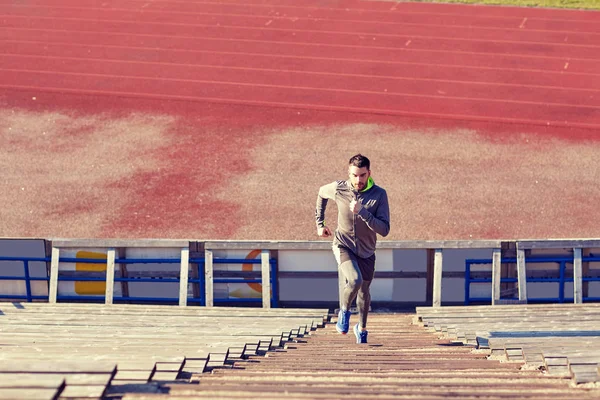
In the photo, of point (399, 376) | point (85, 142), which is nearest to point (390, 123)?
point (85, 142)

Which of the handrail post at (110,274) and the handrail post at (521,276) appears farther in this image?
the handrail post at (110,274)

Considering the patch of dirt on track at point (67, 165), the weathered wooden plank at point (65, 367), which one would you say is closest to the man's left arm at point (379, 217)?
the weathered wooden plank at point (65, 367)

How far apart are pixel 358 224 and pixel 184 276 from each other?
366 cm

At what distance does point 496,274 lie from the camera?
11609 millimetres

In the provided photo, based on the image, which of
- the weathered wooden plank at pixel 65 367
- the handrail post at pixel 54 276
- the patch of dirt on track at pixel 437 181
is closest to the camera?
the weathered wooden plank at pixel 65 367

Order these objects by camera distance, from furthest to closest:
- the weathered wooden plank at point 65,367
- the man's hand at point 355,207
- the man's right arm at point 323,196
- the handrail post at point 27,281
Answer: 1. the handrail post at point 27,281
2. the man's right arm at point 323,196
3. the man's hand at point 355,207
4. the weathered wooden plank at point 65,367

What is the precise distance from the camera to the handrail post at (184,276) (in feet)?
38.3

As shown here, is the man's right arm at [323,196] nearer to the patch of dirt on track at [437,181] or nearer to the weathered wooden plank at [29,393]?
the weathered wooden plank at [29,393]

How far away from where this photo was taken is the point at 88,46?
2384 cm

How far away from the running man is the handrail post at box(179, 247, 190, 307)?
2928mm

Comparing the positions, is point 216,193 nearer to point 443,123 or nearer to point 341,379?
point 443,123

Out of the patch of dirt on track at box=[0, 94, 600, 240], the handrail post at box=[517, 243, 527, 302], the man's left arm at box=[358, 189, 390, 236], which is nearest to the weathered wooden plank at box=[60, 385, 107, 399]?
the man's left arm at box=[358, 189, 390, 236]

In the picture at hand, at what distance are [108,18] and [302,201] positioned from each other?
13232mm

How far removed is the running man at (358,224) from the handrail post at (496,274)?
283cm
